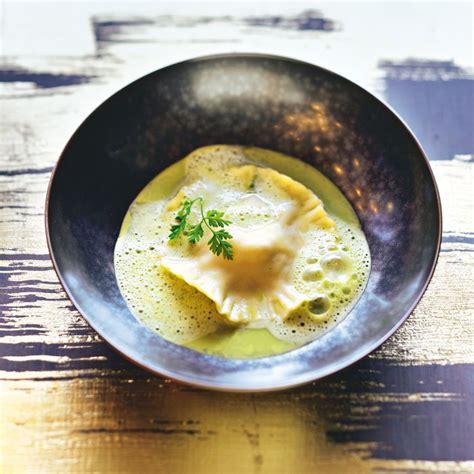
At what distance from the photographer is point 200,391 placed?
4.11ft

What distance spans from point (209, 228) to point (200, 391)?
1.14 feet

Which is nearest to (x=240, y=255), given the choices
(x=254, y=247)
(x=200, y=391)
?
(x=254, y=247)

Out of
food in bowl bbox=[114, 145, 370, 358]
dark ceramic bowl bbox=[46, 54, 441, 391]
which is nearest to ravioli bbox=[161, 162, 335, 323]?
food in bowl bbox=[114, 145, 370, 358]

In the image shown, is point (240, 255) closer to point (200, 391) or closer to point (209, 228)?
point (209, 228)

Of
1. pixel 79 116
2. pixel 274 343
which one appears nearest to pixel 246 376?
pixel 274 343

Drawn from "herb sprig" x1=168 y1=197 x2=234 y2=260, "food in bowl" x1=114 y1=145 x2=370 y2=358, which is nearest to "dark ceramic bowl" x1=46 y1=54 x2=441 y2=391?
"food in bowl" x1=114 y1=145 x2=370 y2=358

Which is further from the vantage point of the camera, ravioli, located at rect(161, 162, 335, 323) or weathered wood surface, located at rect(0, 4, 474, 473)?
ravioli, located at rect(161, 162, 335, 323)

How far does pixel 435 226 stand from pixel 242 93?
23.7 inches

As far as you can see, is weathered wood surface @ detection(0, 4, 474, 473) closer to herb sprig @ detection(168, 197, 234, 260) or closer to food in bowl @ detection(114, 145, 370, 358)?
food in bowl @ detection(114, 145, 370, 358)

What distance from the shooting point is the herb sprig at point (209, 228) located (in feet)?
4.44

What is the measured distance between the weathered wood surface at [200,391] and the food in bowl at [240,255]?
0.40 ft

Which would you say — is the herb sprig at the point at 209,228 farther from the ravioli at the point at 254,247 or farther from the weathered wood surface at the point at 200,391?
the weathered wood surface at the point at 200,391

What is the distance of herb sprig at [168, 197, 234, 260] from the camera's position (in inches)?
53.3

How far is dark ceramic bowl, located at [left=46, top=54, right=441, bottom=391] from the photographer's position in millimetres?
1192
